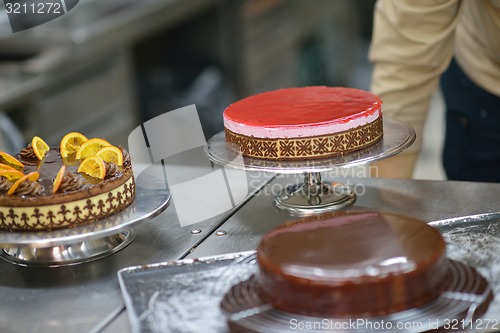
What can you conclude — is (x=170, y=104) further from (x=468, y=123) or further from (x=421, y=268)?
(x=421, y=268)

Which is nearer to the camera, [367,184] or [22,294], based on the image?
[22,294]

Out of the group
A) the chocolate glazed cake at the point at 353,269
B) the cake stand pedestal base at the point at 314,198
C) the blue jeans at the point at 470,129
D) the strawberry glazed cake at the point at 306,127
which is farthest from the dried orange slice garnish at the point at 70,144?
the blue jeans at the point at 470,129

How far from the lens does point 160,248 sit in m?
1.34

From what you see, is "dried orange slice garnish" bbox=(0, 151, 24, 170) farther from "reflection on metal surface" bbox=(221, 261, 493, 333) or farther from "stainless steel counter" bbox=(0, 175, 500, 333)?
"reflection on metal surface" bbox=(221, 261, 493, 333)

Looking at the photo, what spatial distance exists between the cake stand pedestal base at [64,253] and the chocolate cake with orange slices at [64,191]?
0.06m

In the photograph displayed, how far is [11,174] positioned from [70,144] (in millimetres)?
171

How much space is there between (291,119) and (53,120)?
1.77 meters

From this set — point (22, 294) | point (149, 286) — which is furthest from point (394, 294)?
point (22, 294)

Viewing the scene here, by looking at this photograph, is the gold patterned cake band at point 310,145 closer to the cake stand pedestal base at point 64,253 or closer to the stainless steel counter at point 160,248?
the stainless steel counter at point 160,248

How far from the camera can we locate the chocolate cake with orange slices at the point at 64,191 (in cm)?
125

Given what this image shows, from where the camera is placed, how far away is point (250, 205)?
1.51m

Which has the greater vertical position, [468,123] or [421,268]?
[421,268]

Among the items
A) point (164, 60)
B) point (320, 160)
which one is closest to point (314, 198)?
point (320, 160)

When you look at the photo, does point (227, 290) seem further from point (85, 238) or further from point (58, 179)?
point (58, 179)
